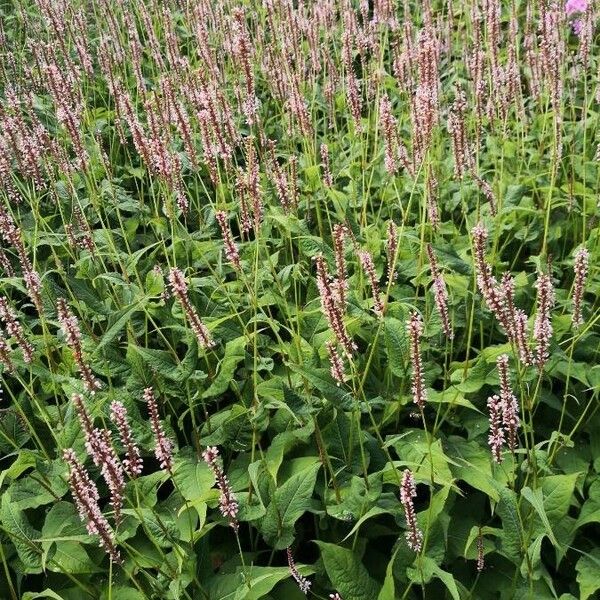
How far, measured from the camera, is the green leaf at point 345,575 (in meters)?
2.28

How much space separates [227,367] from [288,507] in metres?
0.63

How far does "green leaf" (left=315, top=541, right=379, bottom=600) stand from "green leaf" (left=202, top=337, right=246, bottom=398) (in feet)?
2.65

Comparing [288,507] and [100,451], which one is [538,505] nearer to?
[288,507]

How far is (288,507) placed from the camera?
2.50m

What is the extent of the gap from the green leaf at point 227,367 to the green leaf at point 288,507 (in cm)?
51

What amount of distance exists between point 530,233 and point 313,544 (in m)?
1.91

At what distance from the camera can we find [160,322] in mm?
3414

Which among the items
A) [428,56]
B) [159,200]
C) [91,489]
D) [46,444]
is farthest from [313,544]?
[159,200]

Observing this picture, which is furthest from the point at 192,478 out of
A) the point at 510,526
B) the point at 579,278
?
the point at 579,278

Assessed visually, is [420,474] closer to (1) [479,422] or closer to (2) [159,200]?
(1) [479,422]

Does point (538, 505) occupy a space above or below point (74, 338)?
below

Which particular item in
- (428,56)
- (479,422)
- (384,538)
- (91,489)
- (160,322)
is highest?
(428,56)

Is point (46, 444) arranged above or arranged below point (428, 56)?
below

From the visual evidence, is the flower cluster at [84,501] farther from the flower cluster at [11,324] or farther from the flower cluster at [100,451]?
the flower cluster at [11,324]
